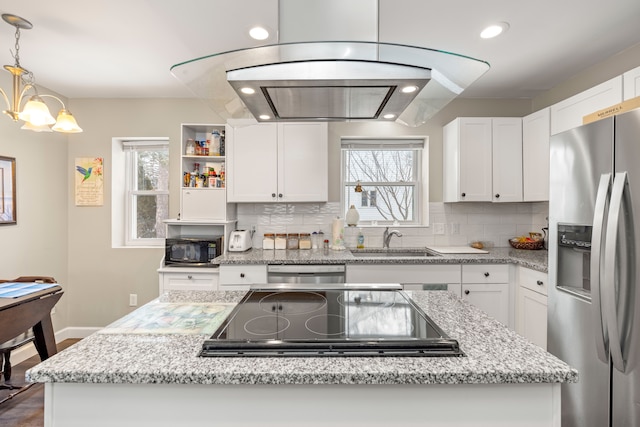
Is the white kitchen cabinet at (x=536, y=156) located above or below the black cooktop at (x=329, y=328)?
above

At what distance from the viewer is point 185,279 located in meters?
3.12

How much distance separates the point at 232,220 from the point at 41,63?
1.99 m

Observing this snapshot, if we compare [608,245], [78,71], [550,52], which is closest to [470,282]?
[608,245]

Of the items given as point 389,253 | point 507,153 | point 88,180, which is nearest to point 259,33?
point 389,253

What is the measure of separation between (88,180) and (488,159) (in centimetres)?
407

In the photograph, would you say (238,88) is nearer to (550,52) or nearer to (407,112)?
(407,112)

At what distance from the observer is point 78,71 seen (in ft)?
9.63

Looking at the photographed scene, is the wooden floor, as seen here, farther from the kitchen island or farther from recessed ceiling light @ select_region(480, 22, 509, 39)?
recessed ceiling light @ select_region(480, 22, 509, 39)

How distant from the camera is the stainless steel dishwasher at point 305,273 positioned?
114 inches

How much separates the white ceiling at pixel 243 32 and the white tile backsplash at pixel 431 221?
4.33ft

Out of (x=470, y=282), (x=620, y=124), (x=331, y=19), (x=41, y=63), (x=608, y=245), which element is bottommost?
(x=470, y=282)

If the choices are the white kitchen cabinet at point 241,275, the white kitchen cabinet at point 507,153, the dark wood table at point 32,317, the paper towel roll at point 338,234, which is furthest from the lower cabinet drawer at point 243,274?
the white kitchen cabinet at point 507,153

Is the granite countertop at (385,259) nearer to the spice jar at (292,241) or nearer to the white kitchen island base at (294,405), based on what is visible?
the spice jar at (292,241)

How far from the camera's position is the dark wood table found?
6.50ft
